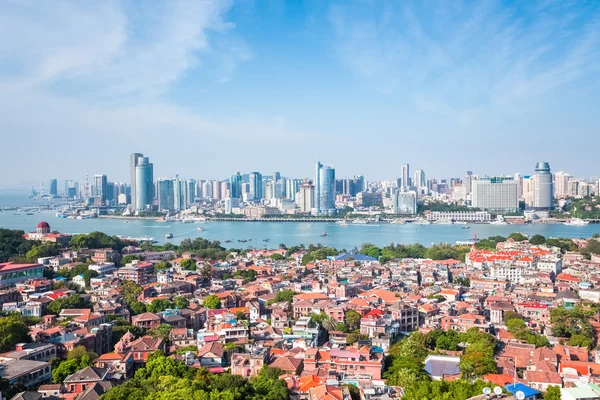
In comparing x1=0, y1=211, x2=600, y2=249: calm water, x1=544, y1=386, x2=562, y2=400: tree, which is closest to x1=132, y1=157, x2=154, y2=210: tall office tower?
x1=0, y1=211, x2=600, y2=249: calm water

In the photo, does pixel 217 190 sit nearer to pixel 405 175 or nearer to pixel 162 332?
Result: pixel 405 175

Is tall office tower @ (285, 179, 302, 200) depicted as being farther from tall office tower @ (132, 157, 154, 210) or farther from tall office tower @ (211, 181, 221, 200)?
tall office tower @ (132, 157, 154, 210)

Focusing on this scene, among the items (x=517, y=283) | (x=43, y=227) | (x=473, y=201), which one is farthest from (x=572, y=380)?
(x=473, y=201)

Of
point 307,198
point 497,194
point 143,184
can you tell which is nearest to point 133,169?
point 143,184

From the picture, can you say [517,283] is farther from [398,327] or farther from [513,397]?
[513,397]

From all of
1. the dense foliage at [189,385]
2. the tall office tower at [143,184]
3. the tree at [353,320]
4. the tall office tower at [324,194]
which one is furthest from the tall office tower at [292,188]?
the dense foliage at [189,385]

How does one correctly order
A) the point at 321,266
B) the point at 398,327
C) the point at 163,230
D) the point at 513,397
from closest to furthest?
1. the point at 513,397
2. the point at 398,327
3. the point at 321,266
4. the point at 163,230
